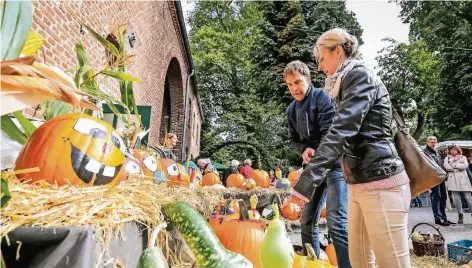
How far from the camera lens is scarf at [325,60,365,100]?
173cm

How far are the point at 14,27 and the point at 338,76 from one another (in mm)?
1523

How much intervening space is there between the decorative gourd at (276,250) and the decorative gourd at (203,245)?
5.0 inches

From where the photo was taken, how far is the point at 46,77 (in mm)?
682

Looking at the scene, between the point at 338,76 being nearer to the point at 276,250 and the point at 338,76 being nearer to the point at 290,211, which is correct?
the point at 276,250

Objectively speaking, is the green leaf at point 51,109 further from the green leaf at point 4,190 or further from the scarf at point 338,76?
the scarf at point 338,76

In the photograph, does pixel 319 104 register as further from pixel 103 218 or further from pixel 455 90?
pixel 455 90

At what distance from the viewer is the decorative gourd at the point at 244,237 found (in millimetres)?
1846

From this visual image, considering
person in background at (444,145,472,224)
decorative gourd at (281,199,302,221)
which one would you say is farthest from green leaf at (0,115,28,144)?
person in background at (444,145,472,224)

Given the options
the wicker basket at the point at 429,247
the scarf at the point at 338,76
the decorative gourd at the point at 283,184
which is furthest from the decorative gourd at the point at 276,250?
the decorative gourd at the point at 283,184

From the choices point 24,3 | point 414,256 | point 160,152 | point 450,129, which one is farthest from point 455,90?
point 24,3

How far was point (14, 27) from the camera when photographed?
3.37 feet

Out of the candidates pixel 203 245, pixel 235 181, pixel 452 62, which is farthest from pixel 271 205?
pixel 452 62

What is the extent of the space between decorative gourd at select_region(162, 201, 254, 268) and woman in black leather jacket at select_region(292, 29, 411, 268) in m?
0.70

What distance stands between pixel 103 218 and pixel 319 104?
198 cm
